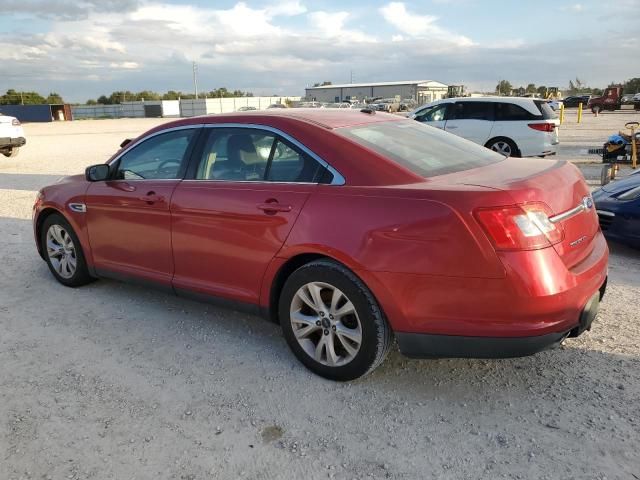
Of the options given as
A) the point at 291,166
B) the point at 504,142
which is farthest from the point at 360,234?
the point at 504,142

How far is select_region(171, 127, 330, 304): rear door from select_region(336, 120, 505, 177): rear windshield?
0.41 meters

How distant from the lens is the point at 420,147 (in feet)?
11.7

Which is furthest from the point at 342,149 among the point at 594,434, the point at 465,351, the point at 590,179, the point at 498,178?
the point at 590,179

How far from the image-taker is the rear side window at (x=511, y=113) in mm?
12703

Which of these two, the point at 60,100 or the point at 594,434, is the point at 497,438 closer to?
the point at 594,434

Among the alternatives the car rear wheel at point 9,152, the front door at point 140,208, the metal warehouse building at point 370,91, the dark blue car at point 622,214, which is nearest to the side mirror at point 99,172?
the front door at point 140,208

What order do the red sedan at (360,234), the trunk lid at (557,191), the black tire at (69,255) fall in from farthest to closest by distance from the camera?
the black tire at (69,255), the trunk lid at (557,191), the red sedan at (360,234)

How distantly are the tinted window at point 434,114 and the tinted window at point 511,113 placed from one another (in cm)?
128

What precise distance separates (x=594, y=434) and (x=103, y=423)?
252cm

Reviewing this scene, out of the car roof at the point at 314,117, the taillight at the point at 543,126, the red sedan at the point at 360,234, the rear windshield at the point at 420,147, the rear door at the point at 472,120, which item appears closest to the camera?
the red sedan at the point at 360,234

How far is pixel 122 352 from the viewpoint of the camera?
3.77 m

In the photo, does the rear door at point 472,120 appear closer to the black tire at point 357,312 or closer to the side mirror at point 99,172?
the side mirror at point 99,172

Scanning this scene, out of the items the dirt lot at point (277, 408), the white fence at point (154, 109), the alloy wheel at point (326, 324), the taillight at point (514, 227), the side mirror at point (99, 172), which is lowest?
the dirt lot at point (277, 408)

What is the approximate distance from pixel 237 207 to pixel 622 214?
416cm
